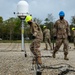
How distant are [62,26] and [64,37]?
0.47m

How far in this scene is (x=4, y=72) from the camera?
8.89 meters

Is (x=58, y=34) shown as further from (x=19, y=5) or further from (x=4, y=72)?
(x=19, y=5)

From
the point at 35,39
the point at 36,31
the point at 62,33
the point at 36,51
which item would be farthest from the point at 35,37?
the point at 62,33

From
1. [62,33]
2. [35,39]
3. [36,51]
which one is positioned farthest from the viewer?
[62,33]

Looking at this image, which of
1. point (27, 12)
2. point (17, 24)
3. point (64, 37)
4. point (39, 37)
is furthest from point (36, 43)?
point (17, 24)

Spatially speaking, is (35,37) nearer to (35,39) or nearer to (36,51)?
(35,39)

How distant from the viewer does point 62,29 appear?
507 inches

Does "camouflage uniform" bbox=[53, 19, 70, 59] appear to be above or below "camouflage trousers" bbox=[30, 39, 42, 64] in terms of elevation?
above

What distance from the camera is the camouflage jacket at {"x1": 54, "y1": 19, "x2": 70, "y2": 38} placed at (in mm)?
12836

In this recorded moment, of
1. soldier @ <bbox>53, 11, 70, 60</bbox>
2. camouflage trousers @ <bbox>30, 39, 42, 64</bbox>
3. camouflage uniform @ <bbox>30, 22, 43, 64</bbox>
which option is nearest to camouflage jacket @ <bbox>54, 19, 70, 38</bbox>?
soldier @ <bbox>53, 11, 70, 60</bbox>

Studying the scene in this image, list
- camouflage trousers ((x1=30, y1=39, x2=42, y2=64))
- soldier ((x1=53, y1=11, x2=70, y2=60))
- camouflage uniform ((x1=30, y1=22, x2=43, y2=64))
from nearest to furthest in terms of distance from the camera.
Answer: camouflage trousers ((x1=30, y1=39, x2=42, y2=64)) → camouflage uniform ((x1=30, y1=22, x2=43, y2=64)) → soldier ((x1=53, y1=11, x2=70, y2=60))

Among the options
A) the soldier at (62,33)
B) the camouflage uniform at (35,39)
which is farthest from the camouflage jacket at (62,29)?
the camouflage uniform at (35,39)

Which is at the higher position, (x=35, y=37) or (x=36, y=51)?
(x=35, y=37)

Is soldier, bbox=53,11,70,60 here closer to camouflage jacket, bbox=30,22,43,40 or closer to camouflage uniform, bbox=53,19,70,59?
camouflage uniform, bbox=53,19,70,59
